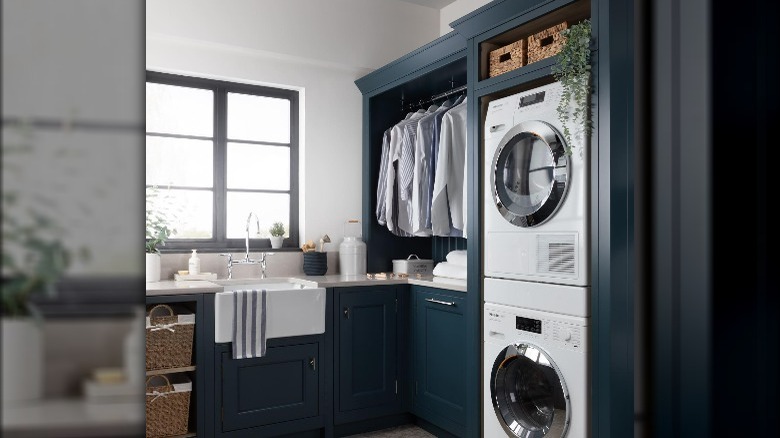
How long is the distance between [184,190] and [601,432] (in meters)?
2.71

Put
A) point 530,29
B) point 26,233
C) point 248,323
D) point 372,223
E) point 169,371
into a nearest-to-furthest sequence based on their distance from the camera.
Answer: point 26,233, point 530,29, point 169,371, point 248,323, point 372,223

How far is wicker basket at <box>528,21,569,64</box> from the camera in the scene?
236cm

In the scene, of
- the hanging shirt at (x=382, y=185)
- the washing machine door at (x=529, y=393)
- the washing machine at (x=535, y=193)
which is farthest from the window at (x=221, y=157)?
the washing machine door at (x=529, y=393)

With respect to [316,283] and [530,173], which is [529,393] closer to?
[530,173]

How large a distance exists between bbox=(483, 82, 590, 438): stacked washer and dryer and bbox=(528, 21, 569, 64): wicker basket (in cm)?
15

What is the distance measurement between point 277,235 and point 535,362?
2015mm

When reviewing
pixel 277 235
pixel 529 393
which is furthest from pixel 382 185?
pixel 529 393

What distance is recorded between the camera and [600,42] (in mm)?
2121

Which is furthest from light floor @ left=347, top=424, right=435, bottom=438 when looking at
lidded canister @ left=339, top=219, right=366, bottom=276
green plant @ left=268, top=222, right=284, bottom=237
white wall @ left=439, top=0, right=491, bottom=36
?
white wall @ left=439, top=0, right=491, bottom=36

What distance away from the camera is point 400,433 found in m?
3.45

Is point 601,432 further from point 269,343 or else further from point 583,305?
point 269,343

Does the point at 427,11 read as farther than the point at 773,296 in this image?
Yes

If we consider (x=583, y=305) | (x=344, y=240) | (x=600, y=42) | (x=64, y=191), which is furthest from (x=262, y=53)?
(x=64, y=191)

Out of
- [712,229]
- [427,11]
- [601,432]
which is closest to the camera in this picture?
[712,229]
